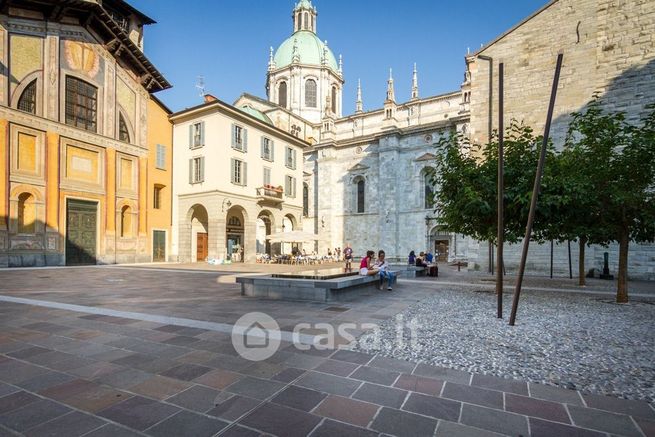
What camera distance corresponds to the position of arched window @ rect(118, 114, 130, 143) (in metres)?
23.7

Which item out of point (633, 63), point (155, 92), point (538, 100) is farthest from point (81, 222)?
point (633, 63)

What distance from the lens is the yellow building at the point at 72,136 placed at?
18.4 m

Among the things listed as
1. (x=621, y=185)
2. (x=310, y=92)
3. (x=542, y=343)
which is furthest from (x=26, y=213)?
(x=310, y=92)

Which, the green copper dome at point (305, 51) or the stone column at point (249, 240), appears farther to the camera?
the green copper dome at point (305, 51)

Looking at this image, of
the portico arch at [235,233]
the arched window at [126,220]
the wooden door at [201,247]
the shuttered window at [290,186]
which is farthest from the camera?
the shuttered window at [290,186]

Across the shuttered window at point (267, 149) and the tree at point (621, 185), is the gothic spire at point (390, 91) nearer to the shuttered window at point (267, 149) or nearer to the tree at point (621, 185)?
the shuttered window at point (267, 149)

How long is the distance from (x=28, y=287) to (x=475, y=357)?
41.8 ft

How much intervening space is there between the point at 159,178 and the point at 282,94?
100ft

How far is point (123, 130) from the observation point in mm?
23875

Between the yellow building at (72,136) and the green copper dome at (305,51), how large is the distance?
92.2 ft

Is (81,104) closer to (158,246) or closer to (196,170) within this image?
(196,170)

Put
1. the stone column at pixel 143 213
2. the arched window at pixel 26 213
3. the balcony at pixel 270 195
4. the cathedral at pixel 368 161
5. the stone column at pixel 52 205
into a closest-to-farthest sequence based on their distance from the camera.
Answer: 1. the arched window at pixel 26 213
2. the stone column at pixel 52 205
3. the stone column at pixel 143 213
4. the balcony at pixel 270 195
5. the cathedral at pixel 368 161

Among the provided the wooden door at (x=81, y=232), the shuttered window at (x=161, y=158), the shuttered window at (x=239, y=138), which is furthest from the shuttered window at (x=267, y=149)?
the wooden door at (x=81, y=232)

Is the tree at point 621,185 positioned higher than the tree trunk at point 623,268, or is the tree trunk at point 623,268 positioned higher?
the tree at point 621,185
